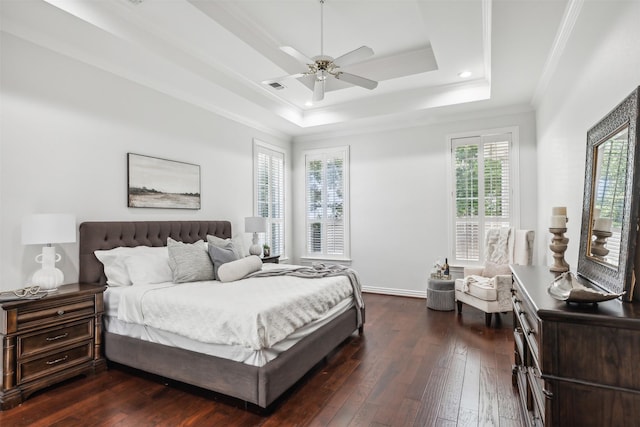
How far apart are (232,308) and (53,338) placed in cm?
149

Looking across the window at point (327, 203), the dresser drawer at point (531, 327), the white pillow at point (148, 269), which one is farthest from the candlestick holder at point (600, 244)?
the window at point (327, 203)

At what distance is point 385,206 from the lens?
5648 mm

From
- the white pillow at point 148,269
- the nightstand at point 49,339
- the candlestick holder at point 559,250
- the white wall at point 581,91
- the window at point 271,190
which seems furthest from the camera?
the window at point 271,190

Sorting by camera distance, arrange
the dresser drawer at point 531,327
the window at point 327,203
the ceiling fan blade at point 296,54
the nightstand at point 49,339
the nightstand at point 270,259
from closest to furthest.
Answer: the dresser drawer at point 531,327 → the nightstand at point 49,339 → the ceiling fan blade at point 296,54 → the nightstand at point 270,259 → the window at point 327,203

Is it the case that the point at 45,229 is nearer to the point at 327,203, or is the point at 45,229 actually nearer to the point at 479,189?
the point at 327,203

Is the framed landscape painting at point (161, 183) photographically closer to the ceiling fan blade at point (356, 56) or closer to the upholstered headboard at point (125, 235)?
the upholstered headboard at point (125, 235)

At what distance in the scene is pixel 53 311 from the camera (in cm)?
259

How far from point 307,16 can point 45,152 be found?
266cm

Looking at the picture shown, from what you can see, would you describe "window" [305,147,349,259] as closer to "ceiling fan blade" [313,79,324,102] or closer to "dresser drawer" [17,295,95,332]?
"ceiling fan blade" [313,79,324,102]

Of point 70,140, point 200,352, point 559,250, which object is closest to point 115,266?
point 70,140

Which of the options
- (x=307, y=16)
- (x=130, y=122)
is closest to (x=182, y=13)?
(x=307, y=16)

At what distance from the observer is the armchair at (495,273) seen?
12.9 feet

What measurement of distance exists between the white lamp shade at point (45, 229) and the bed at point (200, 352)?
1.51 ft

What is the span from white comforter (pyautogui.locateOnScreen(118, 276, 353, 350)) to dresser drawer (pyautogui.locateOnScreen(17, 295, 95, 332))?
27cm
